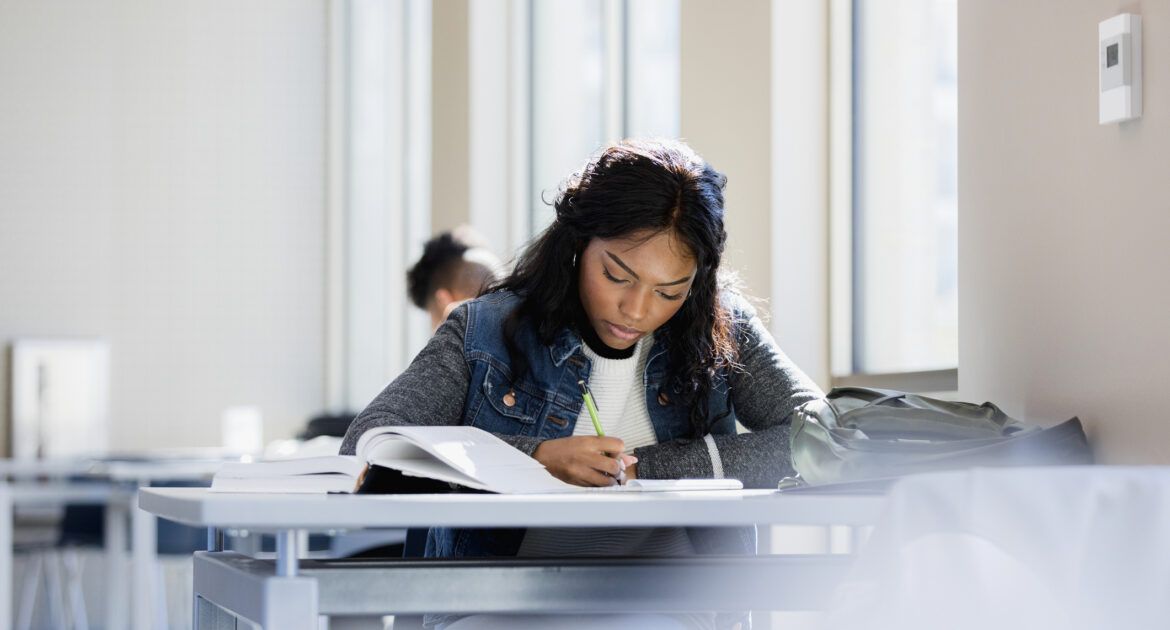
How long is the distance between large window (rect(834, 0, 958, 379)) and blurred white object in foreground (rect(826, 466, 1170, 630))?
5.45 ft

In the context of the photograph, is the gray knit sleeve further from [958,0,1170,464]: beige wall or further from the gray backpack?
[958,0,1170,464]: beige wall

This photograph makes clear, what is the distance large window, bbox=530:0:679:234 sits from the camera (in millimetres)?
4348

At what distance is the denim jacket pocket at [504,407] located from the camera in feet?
6.36

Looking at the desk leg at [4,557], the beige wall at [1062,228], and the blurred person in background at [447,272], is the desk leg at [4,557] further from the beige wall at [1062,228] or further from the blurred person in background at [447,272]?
the beige wall at [1062,228]

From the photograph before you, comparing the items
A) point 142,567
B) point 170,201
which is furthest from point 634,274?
point 170,201

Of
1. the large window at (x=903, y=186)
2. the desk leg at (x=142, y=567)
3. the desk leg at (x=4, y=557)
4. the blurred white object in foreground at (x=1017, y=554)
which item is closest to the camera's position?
the blurred white object in foreground at (x=1017, y=554)

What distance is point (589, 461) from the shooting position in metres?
1.67

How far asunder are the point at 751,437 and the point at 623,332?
229 millimetres

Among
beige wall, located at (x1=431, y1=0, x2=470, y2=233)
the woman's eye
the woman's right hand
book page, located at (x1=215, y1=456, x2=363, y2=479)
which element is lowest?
the woman's right hand

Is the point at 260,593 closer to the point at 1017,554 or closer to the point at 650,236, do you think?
the point at 1017,554

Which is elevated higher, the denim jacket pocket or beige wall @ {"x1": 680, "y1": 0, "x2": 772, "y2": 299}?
beige wall @ {"x1": 680, "y1": 0, "x2": 772, "y2": 299}

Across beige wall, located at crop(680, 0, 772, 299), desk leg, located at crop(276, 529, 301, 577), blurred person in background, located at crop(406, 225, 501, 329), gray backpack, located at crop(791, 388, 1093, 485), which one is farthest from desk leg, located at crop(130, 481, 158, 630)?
desk leg, located at crop(276, 529, 301, 577)

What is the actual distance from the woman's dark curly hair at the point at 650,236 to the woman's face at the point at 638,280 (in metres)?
0.02

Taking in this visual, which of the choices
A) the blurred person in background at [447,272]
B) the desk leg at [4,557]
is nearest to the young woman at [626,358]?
the blurred person in background at [447,272]
